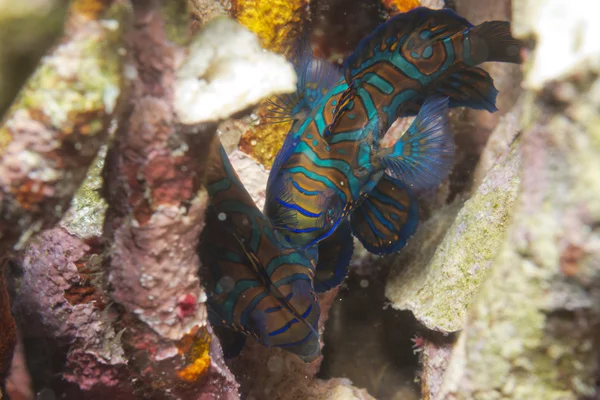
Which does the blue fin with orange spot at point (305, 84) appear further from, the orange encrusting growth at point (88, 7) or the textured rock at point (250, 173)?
the orange encrusting growth at point (88, 7)

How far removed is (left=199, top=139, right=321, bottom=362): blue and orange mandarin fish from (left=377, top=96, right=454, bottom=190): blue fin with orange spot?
1111mm

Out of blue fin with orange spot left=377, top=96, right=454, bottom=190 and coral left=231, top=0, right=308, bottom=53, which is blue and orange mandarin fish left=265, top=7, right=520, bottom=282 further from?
coral left=231, top=0, right=308, bottom=53

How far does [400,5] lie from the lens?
402cm

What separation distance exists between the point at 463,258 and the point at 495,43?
5.42ft

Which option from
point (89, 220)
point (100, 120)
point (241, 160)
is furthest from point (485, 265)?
point (89, 220)

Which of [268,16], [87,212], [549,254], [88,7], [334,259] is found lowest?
[334,259]

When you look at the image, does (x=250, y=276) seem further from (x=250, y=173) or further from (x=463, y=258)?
(x=463, y=258)

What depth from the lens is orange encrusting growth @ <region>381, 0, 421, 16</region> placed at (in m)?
3.99

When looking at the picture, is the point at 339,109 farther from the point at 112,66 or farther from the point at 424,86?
the point at 112,66

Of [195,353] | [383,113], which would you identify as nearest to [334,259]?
[383,113]

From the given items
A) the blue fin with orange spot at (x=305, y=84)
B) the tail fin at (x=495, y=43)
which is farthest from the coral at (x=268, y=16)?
the tail fin at (x=495, y=43)

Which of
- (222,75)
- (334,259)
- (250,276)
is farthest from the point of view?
(334,259)

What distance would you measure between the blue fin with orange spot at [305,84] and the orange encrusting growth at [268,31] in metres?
0.14

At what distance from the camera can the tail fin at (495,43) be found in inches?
129
